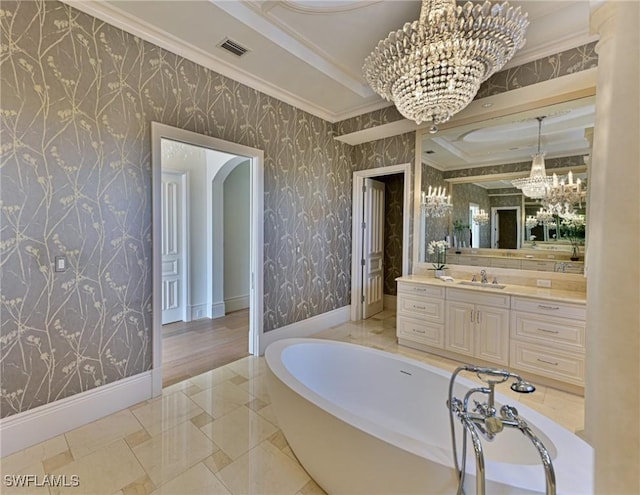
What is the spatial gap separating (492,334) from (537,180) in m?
1.70

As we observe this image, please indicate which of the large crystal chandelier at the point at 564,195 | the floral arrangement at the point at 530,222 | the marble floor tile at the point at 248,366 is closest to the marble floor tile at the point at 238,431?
the marble floor tile at the point at 248,366

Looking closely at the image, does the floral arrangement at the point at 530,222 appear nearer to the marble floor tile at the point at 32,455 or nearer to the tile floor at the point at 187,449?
the tile floor at the point at 187,449

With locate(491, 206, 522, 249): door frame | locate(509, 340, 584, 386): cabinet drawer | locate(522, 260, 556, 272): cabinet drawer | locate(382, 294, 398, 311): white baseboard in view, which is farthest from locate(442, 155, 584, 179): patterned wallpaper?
locate(382, 294, 398, 311): white baseboard

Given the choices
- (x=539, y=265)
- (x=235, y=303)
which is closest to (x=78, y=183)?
(x=235, y=303)

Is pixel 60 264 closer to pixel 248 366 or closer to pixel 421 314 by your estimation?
pixel 248 366

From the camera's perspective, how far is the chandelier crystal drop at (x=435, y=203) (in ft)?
12.4

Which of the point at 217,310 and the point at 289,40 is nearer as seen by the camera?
the point at 289,40

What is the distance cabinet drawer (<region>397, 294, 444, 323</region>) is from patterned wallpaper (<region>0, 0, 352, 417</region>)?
272 cm

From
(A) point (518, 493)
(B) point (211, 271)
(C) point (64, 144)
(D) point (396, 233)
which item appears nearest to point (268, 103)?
(C) point (64, 144)

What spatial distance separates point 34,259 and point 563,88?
14.6 ft

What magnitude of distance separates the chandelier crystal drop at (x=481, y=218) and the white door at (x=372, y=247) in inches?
64.0

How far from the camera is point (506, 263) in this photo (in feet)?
10.9

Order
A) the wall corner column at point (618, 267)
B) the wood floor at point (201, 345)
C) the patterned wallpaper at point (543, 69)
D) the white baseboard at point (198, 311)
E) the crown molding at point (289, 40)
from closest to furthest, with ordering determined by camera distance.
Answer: the wall corner column at point (618, 267)
the crown molding at point (289, 40)
the patterned wallpaper at point (543, 69)
the wood floor at point (201, 345)
the white baseboard at point (198, 311)

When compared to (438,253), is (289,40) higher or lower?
higher
